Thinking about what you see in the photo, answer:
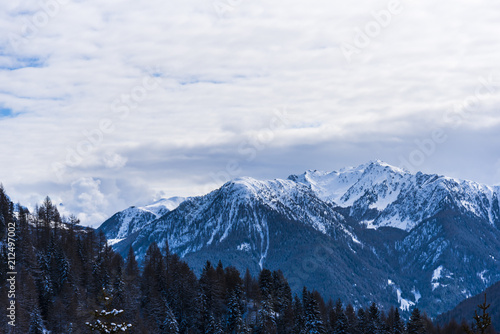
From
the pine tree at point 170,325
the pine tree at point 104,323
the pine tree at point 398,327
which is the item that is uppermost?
the pine tree at point 398,327

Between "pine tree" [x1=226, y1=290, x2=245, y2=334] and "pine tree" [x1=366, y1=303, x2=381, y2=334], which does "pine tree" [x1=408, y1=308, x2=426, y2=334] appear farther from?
"pine tree" [x1=226, y1=290, x2=245, y2=334]

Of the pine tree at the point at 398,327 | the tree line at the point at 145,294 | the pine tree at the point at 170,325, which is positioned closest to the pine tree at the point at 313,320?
the tree line at the point at 145,294

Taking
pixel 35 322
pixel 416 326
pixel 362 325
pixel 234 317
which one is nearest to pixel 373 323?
pixel 362 325

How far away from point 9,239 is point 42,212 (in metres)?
37.1

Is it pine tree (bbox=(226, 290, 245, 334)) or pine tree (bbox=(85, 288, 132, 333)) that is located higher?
pine tree (bbox=(226, 290, 245, 334))

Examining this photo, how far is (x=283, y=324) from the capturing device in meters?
147

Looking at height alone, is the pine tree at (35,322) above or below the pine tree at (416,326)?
below

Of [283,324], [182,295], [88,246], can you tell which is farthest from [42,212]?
[283,324]

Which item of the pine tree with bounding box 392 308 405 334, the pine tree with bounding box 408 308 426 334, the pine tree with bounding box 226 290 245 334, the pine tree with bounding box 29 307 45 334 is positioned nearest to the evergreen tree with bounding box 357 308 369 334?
the pine tree with bounding box 392 308 405 334

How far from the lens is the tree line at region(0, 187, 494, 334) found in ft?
386

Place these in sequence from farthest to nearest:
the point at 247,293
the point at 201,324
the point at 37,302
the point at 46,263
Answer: the point at 247,293, the point at 201,324, the point at 46,263, the point at 37,302

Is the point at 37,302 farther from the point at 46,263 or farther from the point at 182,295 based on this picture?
the point at 182,295

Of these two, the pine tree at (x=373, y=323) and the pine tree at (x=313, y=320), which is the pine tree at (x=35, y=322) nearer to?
the pine tree at (x=313, y=320)

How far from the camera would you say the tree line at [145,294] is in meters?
118
